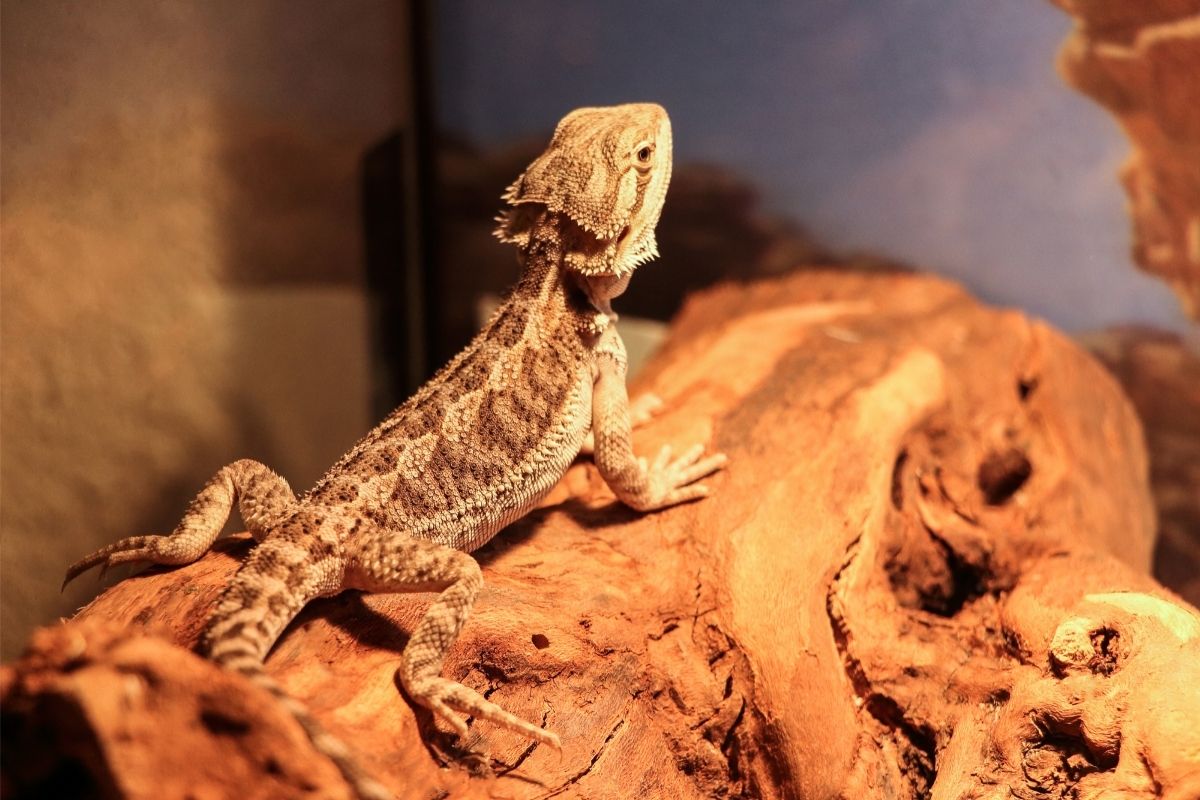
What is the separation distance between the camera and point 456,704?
264 cm

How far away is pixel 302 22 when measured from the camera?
487 centimetres

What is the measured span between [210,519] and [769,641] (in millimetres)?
2052

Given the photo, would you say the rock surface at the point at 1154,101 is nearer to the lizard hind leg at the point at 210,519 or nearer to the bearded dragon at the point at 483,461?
the bearded dragon at the point at 483,461

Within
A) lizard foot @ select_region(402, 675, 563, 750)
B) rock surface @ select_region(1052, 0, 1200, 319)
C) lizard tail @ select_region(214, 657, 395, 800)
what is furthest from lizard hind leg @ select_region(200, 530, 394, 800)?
rock surface @ select_region(1052, 0, 1200, 319)

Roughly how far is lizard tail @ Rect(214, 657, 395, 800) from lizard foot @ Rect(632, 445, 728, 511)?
1759mm

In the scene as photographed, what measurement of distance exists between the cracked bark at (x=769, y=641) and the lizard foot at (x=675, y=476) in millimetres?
66

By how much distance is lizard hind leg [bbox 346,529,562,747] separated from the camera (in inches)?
103

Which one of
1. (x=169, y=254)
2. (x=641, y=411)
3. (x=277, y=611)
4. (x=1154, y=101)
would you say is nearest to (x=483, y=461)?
(x=277, y=611)

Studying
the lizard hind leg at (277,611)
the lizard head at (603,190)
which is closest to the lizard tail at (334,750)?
the lizard hind leg at (277,611)

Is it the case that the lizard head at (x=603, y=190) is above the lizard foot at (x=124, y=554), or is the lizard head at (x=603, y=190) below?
above

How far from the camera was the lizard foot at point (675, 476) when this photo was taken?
375 centimetres

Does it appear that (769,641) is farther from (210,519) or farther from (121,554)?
(121,554)

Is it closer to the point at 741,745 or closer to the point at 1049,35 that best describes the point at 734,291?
the point at 1049,35

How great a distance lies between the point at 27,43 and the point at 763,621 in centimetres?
350
